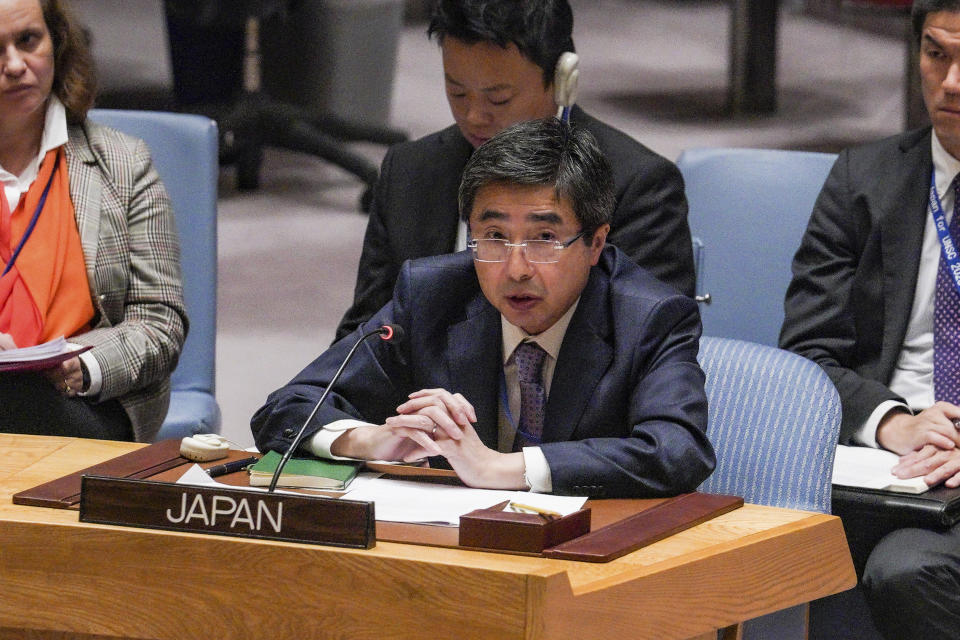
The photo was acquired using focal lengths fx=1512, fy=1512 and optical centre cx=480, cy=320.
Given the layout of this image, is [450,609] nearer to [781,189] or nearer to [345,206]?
[781,189]

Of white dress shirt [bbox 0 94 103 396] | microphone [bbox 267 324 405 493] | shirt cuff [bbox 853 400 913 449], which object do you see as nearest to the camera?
microphone [bbox 267 324 405 493]

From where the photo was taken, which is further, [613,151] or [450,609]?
[613,151]

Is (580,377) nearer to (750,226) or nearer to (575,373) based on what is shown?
(575,373)

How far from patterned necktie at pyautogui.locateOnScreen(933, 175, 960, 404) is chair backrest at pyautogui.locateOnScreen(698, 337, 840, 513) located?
533mm

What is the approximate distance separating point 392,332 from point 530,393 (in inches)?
10.7

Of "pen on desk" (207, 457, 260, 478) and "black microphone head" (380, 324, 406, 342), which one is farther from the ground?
"black microphone head" (380, 324, 406, 342)

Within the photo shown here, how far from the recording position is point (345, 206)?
6.44 metres

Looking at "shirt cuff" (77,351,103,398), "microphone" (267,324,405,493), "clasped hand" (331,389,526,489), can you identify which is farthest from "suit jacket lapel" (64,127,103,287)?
"clasped hand" (331,389,526,489)

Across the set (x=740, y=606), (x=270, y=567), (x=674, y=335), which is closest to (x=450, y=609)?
(x=270, y=567)

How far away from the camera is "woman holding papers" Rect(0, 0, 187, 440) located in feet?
9.41

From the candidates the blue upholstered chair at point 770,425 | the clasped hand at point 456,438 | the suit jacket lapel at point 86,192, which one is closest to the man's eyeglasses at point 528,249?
the clasped hand at point 456,438

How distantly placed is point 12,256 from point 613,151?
3.85ft

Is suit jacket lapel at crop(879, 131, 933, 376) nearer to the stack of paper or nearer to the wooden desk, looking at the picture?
the wooden desk

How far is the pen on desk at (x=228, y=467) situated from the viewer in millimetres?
2113
